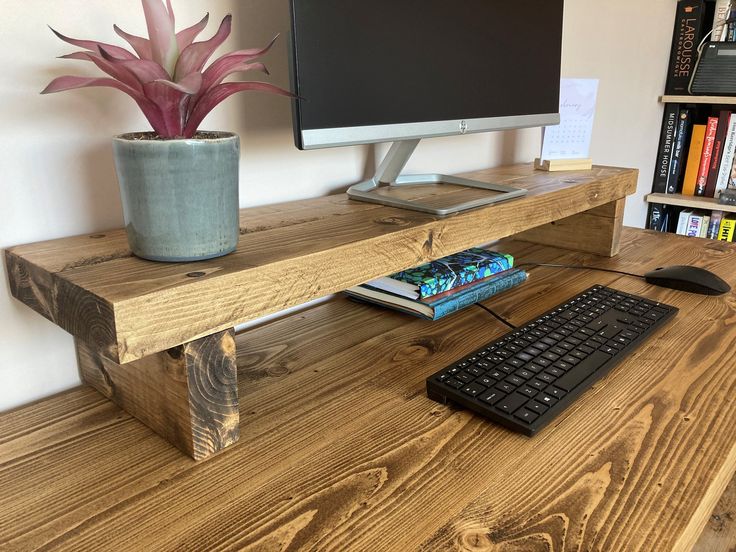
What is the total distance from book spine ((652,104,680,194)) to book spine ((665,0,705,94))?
8cm

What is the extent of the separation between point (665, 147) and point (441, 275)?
5.62ft

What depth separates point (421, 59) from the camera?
0.88 metres

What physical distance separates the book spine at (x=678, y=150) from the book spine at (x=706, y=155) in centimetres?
7

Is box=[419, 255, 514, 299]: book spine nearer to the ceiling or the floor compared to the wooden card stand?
nearer to the floor

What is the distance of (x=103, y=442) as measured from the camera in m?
0.65

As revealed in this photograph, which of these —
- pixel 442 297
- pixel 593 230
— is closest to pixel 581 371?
pixel 442 297

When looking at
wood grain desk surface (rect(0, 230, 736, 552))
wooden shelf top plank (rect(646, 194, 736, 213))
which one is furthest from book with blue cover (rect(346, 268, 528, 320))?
wooden shelf top plank (rect(646, 194, 736, 213))

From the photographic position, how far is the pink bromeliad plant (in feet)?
1.80

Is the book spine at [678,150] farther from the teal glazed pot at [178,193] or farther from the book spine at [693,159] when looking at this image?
the teal glazed pot at [178,193]

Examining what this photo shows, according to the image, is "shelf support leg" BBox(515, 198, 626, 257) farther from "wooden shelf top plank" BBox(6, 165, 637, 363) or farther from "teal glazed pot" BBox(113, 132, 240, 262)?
"teal glazed pot" BBox(113, 132, 240, 262)

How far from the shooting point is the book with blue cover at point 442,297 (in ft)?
3.18

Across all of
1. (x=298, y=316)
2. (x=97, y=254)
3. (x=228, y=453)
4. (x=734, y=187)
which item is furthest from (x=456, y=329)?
(x=734, y=187)

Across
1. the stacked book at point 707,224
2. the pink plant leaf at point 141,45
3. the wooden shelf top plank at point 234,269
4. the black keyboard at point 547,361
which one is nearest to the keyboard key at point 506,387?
the black keyboard at point 547,361

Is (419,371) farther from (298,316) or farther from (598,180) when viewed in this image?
(598,180)
